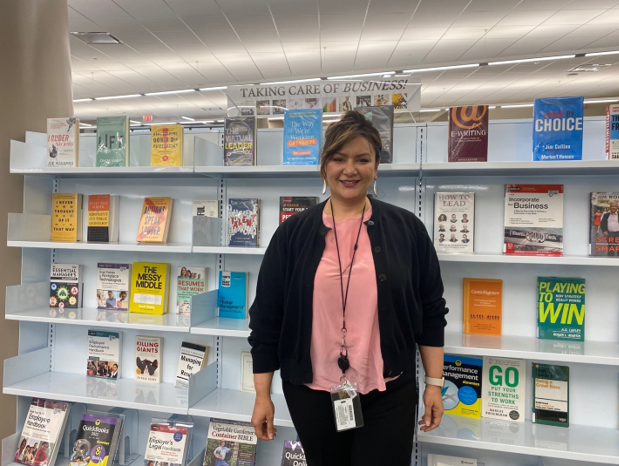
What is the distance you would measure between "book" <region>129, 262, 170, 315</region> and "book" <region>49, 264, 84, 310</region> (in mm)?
377

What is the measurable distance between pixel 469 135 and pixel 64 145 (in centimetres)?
216

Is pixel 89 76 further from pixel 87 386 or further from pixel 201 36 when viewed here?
pixel 87 386

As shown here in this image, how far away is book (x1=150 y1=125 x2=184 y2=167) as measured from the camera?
2111 mm

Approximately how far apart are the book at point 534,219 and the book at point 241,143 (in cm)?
129

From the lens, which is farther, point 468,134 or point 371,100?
point 371,100

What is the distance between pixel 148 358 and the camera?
238 centimetres

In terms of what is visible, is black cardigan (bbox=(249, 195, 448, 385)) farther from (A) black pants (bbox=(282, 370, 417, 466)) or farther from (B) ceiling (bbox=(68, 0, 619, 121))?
(B) ceiling (bbox=(68, 0, 619, 121))

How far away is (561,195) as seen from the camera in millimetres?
1885

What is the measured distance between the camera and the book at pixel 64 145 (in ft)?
7.24

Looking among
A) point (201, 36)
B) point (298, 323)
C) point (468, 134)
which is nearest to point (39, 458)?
point (298, 323)

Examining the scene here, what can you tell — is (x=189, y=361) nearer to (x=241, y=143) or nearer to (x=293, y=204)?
(x=293, y=204)

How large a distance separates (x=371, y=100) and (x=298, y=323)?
1270 millimetres

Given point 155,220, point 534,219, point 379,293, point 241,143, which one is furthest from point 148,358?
point 534,219

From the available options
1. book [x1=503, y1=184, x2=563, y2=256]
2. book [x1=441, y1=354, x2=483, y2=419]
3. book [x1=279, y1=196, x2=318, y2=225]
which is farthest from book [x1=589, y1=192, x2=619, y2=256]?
book [x1=279, y1=196, x2=318, y2=225]
